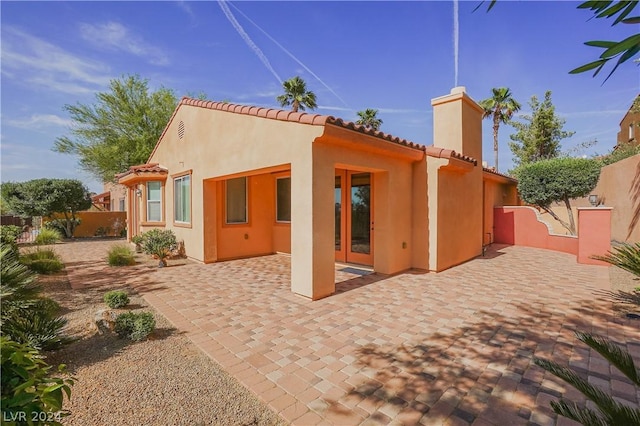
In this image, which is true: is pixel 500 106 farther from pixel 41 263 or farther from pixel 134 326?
pixel 41 263

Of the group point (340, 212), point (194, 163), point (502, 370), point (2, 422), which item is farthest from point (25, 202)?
point (502, 370)

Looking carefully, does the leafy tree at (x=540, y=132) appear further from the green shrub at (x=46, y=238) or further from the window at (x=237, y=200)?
the green shrub at (x=46, y=238)

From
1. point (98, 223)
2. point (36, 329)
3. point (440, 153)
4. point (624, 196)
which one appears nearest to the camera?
point (36, 329)

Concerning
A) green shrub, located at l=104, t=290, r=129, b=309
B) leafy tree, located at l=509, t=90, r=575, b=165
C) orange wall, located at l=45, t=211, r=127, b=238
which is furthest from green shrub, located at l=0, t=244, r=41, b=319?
leafy tree, located at l=509, t=90, r=575, b=165

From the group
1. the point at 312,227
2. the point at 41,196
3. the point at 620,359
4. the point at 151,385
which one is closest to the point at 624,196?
the point at 312,227

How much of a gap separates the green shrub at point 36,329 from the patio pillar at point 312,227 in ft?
13.9

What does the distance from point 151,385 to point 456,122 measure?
11.4 metres

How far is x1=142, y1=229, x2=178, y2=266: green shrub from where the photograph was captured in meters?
10.9

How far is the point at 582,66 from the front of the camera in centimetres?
139

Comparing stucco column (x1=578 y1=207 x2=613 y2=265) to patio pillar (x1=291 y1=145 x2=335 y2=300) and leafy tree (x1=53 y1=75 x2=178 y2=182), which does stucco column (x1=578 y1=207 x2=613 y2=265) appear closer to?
patio pillar (x1=291 y1=145 x2=335 y2=300)

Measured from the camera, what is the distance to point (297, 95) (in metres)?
30.9

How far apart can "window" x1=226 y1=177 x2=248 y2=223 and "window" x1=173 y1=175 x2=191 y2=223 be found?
62.6 inches

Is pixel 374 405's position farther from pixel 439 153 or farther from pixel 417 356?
pixel 439 153

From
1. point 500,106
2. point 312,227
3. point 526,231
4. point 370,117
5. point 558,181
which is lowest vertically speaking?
point 526,231
